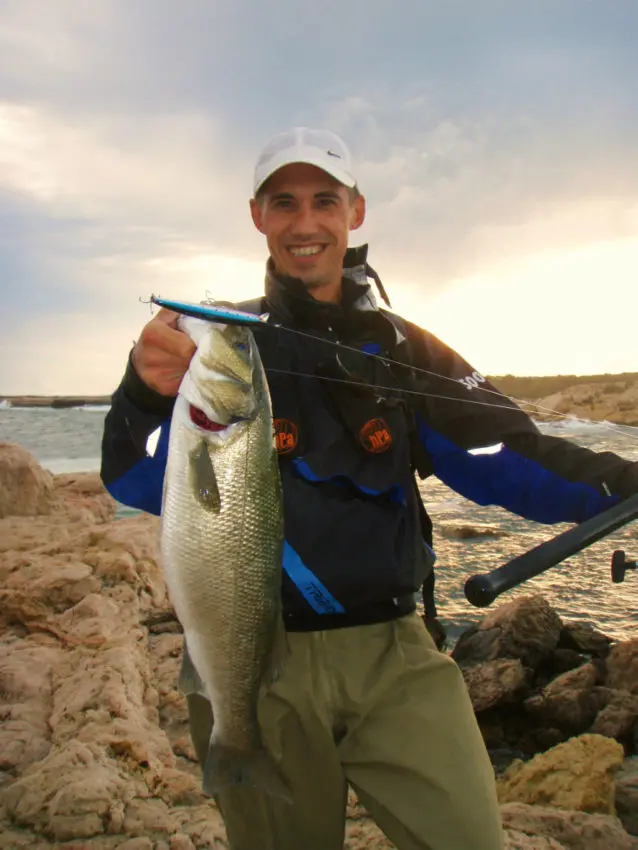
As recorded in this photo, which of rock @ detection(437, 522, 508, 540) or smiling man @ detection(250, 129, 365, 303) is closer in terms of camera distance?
smiling man @ detection(250, 129, 365, 303)

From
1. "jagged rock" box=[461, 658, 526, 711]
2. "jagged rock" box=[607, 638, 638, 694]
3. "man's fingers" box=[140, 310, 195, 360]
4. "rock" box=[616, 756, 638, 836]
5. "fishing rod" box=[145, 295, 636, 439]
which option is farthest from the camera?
"jagged rock" box=[607, 638, 638, 694]

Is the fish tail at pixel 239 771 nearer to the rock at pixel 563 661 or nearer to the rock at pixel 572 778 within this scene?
the rock at pixel 572 778

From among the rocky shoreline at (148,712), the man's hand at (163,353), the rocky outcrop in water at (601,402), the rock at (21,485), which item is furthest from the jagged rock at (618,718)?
the rocky outcrop in water at (601,402)

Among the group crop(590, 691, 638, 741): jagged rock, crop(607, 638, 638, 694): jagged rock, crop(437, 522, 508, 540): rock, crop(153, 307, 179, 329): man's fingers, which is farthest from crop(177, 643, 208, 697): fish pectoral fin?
crop(437, 522, 508, 540): rock

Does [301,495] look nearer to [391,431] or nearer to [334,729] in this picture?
[391,431]

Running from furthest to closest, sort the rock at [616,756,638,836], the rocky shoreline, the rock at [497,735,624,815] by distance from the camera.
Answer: the rock at [616,756,638,836]
the rock at [497,735,624,815]
the rocky shoreline

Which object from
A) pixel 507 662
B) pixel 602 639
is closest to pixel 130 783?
pixel 507 662

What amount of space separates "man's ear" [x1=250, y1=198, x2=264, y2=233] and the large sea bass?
1363mm

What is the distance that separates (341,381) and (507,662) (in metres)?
4.74

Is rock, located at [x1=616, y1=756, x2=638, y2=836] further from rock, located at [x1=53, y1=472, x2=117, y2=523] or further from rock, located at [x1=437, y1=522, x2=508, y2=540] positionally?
rock, located at [x1=437, y1=522, x2=508, y2=540]

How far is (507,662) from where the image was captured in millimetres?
6520

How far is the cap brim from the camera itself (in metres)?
3.21

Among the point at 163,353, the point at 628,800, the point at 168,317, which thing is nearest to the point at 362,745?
the point at 163,353

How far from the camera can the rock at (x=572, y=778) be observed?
4.21 metres
